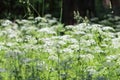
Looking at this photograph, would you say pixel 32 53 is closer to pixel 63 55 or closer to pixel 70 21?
pixel 63 55

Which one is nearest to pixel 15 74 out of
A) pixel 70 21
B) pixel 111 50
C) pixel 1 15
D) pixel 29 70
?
pixel 29 70

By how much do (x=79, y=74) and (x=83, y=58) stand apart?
28 centimetres

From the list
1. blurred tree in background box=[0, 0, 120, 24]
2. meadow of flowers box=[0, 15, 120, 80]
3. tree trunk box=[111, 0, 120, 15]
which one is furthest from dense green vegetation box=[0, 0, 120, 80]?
tree trunk box=[111, 0, 120, 15]

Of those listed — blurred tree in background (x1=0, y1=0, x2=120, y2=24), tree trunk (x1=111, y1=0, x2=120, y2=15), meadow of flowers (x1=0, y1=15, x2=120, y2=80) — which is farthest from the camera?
tree trunk (x1=111, y1=0, x2=120, y2=15)

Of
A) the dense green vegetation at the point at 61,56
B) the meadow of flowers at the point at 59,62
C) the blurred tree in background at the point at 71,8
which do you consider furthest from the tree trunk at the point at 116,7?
the meadow of flowers at the point at 59,62

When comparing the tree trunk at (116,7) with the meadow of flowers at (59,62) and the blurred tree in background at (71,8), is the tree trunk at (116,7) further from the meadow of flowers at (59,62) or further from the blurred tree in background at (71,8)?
the meadow of flowers at (59,62)

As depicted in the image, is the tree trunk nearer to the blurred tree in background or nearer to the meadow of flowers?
the blurred tree in background

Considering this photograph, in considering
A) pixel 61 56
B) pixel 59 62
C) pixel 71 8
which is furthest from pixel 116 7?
pixel 59 62

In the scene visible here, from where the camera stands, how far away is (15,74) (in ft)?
14.6

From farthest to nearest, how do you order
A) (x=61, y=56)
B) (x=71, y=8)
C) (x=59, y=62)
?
1. (x=71, y=8)
2. (x=61, y=56)
3. (x=59, y=62)

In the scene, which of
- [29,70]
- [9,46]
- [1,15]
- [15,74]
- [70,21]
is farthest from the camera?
[1,15]

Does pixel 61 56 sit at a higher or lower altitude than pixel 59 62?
lower

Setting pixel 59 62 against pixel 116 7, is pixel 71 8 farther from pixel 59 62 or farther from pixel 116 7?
pixel 59 62

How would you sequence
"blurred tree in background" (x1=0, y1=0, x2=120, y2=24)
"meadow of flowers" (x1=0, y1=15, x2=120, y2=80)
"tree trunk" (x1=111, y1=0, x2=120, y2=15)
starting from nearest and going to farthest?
"meadow of flowers" (x1=0, y1=15, x2=120, y2=80) < "blurred tree in background" (x1=0, y1=0, x2=120, y2=24) < "tree trunk" (x1=111, y1=0, x2=120, y2=15)
